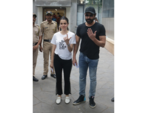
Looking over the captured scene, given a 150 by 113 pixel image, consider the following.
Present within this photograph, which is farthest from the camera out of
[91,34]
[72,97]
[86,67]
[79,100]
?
[72,97]

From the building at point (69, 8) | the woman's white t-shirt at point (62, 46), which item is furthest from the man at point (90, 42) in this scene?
the building at point (69, 8)

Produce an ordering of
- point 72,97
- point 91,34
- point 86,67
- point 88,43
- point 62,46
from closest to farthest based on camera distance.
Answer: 1. point 91,34
2. point 88,43
3. point 62,46
4. point 86,67
5. point 72,97

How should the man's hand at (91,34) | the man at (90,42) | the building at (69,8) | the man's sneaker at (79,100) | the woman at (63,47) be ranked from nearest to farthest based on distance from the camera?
the man's hand at (91,34)
the man at (90,42)
the woman at (63,47)
the man's sneaker at (79,100)
the building at (69,8)

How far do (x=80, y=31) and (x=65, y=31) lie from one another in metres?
0.31

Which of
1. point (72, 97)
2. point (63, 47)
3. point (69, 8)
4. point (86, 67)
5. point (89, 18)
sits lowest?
point (72, 97)

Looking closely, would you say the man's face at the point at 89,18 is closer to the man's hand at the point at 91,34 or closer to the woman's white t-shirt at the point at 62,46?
the man's hand at the point at 91,34

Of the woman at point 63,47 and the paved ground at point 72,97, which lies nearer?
the woman at point 63,47

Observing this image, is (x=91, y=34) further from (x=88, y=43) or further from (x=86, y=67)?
(x=86, y=67)

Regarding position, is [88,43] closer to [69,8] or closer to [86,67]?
[86,67]

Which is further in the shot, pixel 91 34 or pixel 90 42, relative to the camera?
pixel 90 42

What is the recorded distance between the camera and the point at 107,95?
160 inches

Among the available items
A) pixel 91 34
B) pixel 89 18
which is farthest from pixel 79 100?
pixel 89 18

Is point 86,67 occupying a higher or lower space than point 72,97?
higher

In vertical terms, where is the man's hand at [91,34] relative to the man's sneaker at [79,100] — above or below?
above
